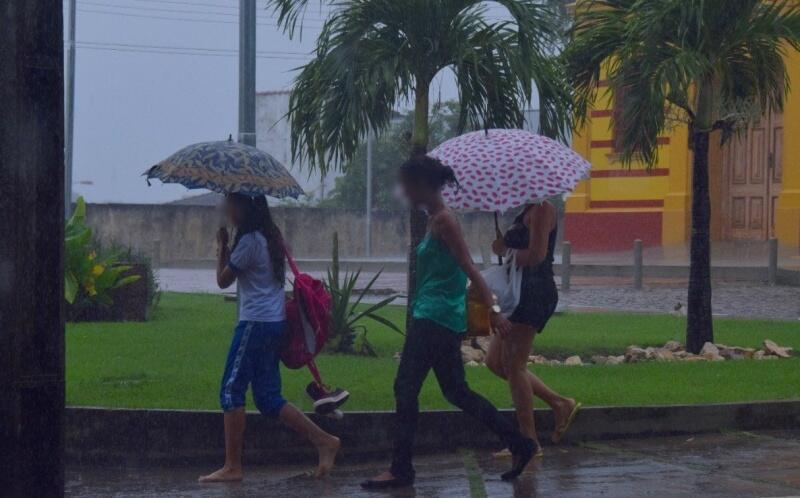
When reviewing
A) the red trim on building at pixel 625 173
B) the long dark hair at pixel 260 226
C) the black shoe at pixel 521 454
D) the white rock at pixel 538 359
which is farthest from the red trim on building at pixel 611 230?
the long dark hair at pixel 260 226

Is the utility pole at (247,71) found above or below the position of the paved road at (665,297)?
above

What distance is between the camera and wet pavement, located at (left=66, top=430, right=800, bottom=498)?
7141 millimetres

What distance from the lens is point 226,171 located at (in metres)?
7.44

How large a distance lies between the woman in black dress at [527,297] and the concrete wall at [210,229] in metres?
35.0

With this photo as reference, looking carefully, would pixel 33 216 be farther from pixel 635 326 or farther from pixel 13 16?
pixel 635 326

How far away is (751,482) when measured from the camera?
7355 mm

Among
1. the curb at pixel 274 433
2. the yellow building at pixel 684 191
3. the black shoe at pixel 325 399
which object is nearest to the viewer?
the black shoe at pixel 325 399

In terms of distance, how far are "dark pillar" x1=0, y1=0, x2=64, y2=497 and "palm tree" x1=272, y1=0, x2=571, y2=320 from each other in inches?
245

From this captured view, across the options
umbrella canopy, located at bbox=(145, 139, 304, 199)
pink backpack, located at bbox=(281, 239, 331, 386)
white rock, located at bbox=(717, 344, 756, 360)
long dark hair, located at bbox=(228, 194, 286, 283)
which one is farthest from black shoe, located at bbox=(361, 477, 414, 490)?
white rock, located at bbox=(717, 344, 756, 360)

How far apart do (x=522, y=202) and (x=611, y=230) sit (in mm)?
24369

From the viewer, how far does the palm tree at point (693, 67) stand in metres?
11.4

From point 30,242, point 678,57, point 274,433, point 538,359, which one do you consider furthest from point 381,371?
point 30,242

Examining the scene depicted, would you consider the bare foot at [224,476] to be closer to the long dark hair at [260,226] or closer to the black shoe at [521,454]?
the long dark hair at [260,226]

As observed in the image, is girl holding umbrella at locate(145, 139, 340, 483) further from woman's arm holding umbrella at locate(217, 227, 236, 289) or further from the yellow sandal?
the yellow sandal
